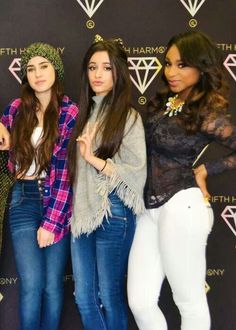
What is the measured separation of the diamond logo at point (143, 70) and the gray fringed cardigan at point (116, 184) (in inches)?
23.7

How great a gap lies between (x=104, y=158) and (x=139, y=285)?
1.83 ft

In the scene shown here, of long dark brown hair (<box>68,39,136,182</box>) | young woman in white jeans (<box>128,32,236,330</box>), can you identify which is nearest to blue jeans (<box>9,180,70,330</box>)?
long dark brown hair (<box>68,39,136,182</box>)

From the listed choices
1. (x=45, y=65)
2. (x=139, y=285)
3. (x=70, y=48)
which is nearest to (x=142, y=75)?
(x=70, y=48)

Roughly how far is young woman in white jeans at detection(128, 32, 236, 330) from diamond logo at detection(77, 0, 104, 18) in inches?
27.3

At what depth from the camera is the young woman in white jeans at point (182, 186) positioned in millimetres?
1756

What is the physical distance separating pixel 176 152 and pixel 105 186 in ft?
1.06

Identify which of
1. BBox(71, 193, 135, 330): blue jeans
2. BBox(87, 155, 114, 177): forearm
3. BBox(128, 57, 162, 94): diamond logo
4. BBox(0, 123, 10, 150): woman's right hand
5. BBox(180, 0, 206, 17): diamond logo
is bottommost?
BBox(71, 193, 135, 330): blue jeans

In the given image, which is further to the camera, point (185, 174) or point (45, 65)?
point (45, 65)

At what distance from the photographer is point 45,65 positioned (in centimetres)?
195

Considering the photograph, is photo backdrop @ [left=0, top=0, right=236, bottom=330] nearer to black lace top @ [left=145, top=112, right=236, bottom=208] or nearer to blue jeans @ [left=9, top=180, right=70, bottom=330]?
blue jeans @ [left=9, top=180, right=70, bottom=330]

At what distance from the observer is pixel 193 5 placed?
2383 mm

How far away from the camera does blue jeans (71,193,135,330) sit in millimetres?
1827

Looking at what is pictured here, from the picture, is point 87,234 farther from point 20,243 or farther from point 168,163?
point 168,163

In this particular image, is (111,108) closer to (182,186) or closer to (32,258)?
(182,186)
